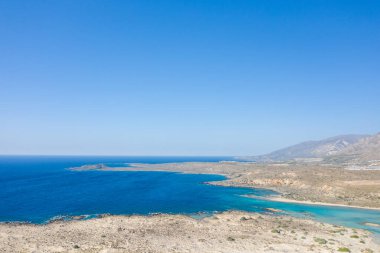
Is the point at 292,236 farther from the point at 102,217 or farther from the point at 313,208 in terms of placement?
the point at 102,217

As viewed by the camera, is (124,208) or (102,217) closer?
(102,217)

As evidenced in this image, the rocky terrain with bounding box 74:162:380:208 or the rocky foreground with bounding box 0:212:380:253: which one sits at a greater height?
the rocky terrain with bounding box 74:162:380:208

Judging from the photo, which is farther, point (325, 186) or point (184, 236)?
point (325, 186)

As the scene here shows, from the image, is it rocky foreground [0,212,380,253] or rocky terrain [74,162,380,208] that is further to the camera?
rocky terrain [74,162,380,208]

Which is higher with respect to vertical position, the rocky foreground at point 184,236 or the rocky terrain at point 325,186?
the rocky terrain at point 325,186

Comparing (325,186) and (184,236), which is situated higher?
(325,186)

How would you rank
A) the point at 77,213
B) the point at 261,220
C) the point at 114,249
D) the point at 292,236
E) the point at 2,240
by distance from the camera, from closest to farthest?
1. the point at 114,249
2. the point at 2,240
3. the point at 292,236
4. the point at 261,220
5. the point at 77,213

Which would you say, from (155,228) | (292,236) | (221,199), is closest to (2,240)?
(155,228)

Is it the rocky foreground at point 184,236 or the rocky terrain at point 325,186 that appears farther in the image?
the rocky terrain at point 325,186
